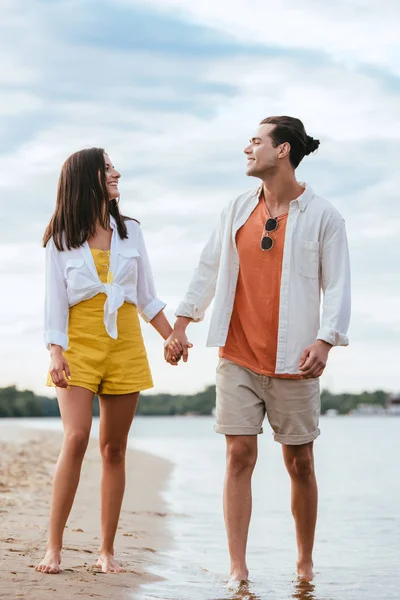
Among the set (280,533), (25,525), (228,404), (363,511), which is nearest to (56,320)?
(228,404)

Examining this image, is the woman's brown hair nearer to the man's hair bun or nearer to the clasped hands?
the clasped hands

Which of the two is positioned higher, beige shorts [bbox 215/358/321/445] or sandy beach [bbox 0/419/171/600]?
beige shorts [bbox 215/358/321/445]

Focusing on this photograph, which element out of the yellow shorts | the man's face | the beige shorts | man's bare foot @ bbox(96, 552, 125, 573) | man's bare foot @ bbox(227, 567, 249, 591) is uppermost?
the man's face

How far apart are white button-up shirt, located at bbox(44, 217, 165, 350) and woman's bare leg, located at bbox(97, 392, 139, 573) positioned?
0.38 m

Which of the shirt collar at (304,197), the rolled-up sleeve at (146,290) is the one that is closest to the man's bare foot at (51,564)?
the rolled-up sleeve at (146,290)

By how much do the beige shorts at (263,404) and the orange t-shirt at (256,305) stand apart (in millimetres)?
58

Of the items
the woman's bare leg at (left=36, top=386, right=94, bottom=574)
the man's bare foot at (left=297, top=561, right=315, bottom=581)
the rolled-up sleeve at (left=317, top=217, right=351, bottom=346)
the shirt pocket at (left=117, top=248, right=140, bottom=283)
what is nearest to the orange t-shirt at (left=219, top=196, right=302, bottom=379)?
the rolled-up sleeve at (left=317, top=217, right=351, bottom=346)

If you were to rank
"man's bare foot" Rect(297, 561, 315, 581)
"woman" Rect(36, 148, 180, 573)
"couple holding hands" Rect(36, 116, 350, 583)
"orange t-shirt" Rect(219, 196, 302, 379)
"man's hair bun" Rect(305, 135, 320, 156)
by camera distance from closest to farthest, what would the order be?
1. "woman" Rect(36, 148, 180, 573)
2. "couple holding hands" Rect(36, 116, 350, 583)
3. "orange t-shirt" Rect(219, 196, 302, 379)
4. "man's hair bun" Rect(305, 135, 320, 156)
5. "man's bare foot" Rect(297, 561, 315, 581)

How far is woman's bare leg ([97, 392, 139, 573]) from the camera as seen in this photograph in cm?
472

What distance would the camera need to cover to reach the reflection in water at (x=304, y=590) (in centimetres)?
479

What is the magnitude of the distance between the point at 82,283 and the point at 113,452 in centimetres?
90

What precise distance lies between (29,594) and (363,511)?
6.78 metres

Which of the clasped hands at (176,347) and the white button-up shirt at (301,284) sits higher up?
the white button-up shirt at (301,284)

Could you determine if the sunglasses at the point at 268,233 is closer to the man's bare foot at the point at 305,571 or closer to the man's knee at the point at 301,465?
the man's knee at the point at 301,465
